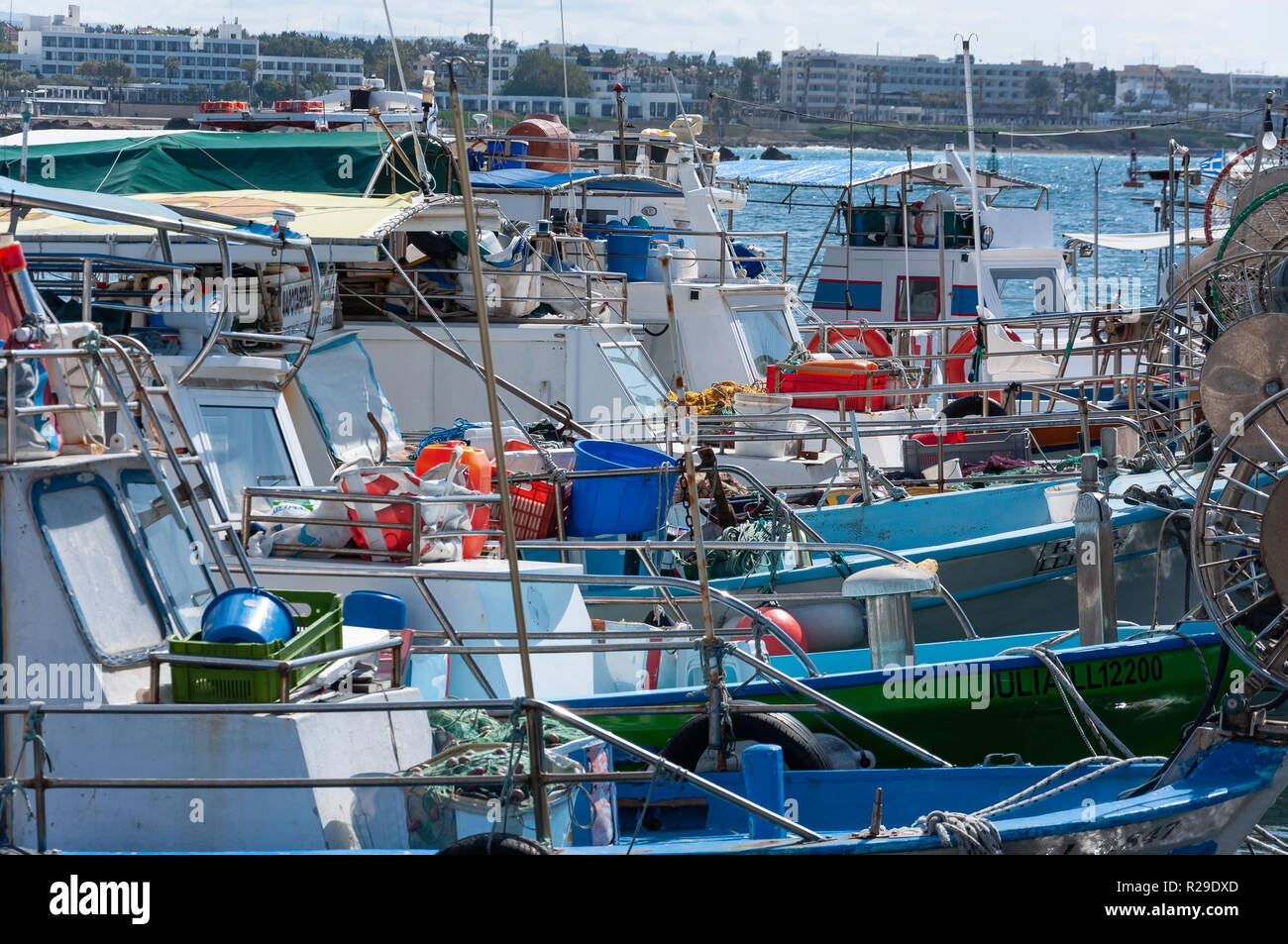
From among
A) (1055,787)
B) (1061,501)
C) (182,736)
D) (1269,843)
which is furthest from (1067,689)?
(182,736)

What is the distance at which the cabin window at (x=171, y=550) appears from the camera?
6137 millimetres

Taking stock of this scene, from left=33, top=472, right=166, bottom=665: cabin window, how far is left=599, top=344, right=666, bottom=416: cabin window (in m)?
8.34

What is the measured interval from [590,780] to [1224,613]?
277 cm

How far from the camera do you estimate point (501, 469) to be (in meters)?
4.79

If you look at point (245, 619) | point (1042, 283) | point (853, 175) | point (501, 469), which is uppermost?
point (853, 175)

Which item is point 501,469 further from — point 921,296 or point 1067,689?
point 921,296

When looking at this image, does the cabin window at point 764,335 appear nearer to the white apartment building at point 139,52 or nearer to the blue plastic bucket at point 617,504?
the blue plastic bucket at point 617,504

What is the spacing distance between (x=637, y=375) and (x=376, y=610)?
7.36 m

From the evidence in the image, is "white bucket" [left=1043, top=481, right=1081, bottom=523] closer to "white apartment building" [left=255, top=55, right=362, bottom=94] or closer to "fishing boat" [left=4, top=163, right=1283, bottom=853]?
"fishing boat" [left=4, top=163, right=1283, bottom=853]

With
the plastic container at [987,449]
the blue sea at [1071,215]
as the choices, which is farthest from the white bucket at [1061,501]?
the plastic container at [987,449]

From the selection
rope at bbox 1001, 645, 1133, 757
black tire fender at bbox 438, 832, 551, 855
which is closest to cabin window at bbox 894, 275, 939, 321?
rope at bbox 1001, 645, 1133, 757

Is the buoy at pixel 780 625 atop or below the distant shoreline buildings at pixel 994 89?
below

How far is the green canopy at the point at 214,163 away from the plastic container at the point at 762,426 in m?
3.96

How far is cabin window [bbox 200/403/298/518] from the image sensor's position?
29.0 ft
